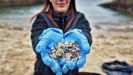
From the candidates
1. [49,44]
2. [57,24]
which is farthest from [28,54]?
[49,44]

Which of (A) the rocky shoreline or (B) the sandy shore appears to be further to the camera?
(A) the rocky shoreline

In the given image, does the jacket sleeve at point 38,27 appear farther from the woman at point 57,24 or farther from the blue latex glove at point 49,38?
the blue latex glove at point 49,38

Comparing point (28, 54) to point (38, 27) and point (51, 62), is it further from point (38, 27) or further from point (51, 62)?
point (51, 62)

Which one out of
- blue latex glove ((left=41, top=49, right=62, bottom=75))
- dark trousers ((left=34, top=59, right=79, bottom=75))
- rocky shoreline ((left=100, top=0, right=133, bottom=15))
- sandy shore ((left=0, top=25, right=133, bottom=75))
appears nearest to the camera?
blue latex glove ((left=41, top=49, right=62, bottom=75))

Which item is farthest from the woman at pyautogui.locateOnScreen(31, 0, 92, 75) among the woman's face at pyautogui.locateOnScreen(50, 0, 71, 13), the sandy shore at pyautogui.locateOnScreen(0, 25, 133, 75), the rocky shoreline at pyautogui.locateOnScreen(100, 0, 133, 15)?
the rocky shoreline at pyautogui.locateOnScreen(100, 0, 133, 15)

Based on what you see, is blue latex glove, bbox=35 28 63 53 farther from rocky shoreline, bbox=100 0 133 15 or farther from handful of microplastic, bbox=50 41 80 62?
rocky shoreline, bbox=100 0 133 15
